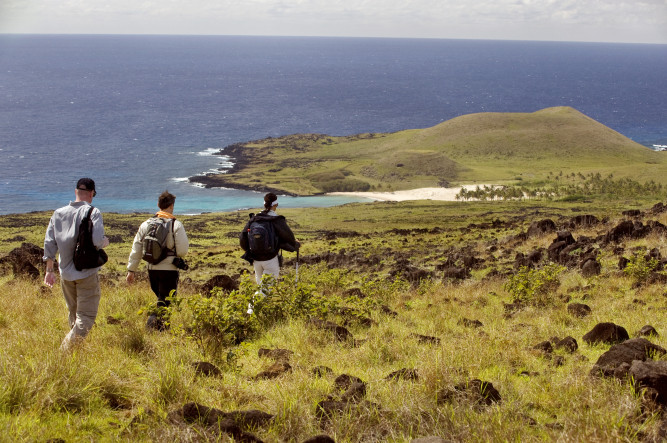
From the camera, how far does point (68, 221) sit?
7.29 m

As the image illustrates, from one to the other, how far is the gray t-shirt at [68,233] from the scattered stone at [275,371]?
2.68 meters

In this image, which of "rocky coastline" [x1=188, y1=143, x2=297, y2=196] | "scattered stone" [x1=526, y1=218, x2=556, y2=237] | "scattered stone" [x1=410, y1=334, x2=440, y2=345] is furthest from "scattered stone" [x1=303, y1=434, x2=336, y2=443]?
"rocky coastline" [x1=188, y1=143, x2=297, y2=196]

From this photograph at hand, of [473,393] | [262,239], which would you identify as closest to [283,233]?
[262,239]

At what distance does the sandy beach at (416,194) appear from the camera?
8350 centimetres

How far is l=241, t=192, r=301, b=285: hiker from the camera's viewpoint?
984 cm

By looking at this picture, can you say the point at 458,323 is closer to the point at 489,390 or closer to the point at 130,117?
the point at 489,390

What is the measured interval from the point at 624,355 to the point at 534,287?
570 cm

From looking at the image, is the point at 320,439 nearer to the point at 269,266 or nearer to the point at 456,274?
the point at 269,266

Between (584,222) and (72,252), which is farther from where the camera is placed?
(584,222)

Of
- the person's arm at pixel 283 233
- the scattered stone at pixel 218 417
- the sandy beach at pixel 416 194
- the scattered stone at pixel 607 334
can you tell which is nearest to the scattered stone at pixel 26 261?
the person's arm at pixel 283 233

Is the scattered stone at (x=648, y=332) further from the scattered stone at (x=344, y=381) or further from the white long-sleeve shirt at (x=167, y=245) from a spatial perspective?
the white long-sleeve shirt at (x=167, y=245)

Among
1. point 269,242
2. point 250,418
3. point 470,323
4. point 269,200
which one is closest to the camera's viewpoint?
point 250,418

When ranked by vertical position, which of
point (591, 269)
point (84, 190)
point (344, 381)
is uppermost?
point (84, 190)

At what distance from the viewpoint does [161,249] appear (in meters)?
8.43
